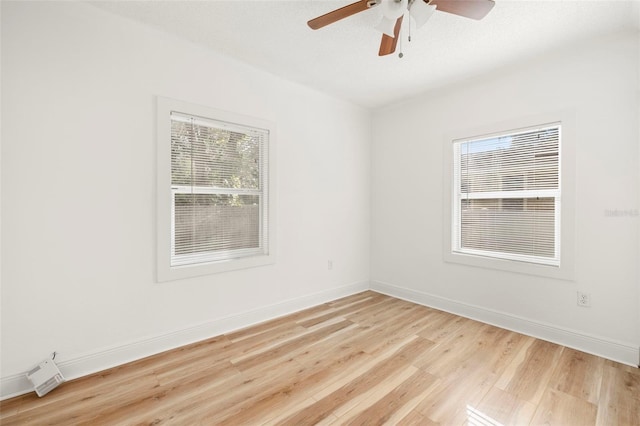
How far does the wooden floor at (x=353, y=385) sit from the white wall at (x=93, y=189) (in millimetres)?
276

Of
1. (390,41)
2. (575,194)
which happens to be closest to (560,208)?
(575,194)

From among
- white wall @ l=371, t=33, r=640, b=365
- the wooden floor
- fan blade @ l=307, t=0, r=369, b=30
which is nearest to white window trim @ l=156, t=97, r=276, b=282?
the wooden floor

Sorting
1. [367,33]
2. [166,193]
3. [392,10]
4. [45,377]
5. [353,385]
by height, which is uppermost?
[367,33]

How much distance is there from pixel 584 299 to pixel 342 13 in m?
2.99

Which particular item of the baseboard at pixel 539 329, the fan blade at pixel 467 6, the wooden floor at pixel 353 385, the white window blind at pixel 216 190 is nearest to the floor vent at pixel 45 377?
the wooden floor at pixel 353 385

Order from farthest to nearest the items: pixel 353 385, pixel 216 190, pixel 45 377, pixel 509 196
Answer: pixel 509 196 < pixel 216 190 < pixel 353 385 < pixel 45 377

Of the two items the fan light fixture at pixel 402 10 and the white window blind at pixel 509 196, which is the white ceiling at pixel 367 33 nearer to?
the fan light fixture at pixel 402 10

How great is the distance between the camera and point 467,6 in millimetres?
1686

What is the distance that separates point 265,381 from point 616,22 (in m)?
3.72

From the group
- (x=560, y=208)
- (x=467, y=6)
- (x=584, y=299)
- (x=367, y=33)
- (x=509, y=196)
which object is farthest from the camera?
(x=509, y=196)

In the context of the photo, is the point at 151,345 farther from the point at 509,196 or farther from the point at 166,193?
the point at 509,196

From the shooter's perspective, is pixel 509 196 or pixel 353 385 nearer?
pixel 353 385

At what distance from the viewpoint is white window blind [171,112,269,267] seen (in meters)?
2.54

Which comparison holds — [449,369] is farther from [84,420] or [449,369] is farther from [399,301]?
[84,420]
